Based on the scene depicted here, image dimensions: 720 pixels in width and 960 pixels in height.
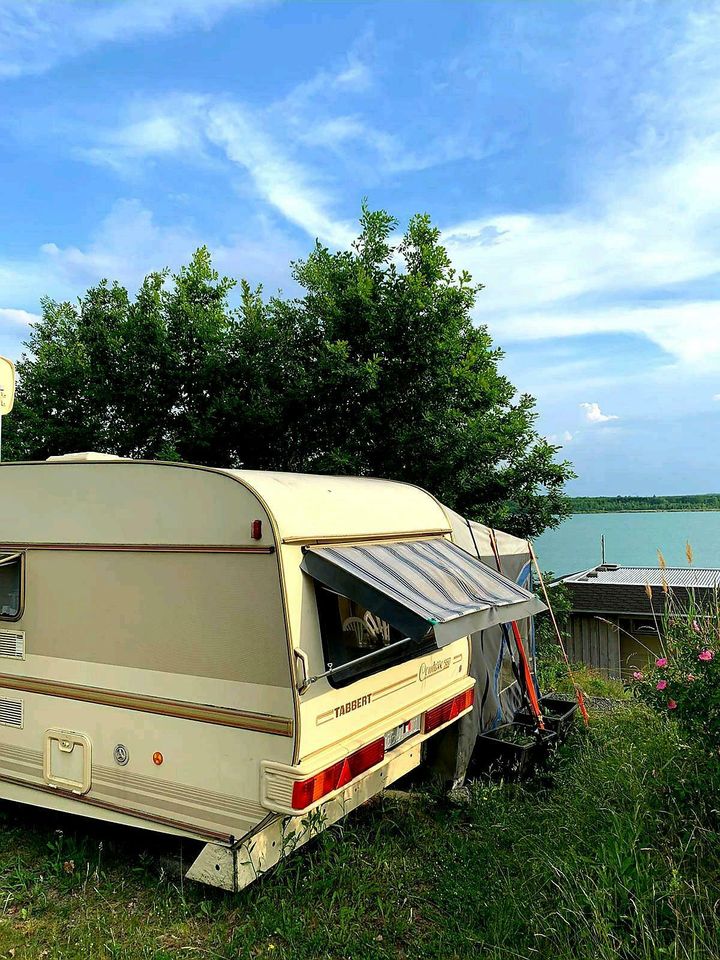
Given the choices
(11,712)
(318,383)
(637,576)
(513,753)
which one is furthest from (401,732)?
(637,576)

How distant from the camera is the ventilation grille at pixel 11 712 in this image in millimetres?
5184

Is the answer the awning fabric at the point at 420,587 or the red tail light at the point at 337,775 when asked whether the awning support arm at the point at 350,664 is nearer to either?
the awning fabric at the point at 420,587

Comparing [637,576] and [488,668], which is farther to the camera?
[637,576]

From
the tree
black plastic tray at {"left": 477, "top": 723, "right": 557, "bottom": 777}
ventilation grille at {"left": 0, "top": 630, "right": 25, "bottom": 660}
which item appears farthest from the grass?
the tree

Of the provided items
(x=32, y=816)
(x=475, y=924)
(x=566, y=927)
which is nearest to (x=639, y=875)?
(x=566, y=927)

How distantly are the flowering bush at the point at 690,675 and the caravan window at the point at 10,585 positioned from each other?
14.7ft

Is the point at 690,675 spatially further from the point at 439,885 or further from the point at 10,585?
the point at 10,585

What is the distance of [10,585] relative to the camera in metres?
5.39

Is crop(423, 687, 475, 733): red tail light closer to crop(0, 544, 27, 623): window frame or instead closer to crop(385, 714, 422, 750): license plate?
crop(385, 714, 422, 750): license plate

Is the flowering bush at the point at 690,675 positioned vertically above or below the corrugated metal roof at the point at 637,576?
above

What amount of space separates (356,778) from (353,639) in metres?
0.86

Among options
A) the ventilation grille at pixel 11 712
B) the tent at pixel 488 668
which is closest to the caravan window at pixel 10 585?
the ventilation grille at pixel 11 712

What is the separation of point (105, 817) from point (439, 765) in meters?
2.83

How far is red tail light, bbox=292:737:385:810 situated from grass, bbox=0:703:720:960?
25.5 inches
